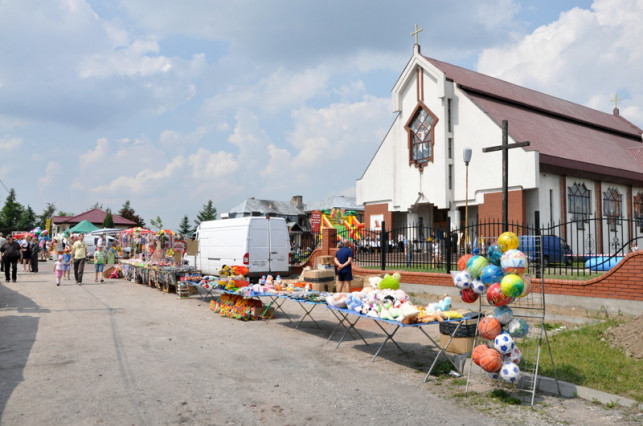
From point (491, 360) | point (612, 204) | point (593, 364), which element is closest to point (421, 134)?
point (612, 204)

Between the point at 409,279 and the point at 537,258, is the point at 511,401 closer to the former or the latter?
the point at 537,258

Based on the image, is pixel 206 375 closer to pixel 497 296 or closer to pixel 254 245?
pixel 497 296

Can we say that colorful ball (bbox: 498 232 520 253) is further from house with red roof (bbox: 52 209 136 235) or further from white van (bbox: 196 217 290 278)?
house with red roof (bbox: 52 209 136 235)

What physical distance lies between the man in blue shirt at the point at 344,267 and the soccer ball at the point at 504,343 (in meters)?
6.99

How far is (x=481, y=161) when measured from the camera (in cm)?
2514

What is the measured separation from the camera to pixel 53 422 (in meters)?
4.73

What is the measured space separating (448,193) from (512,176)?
4096 mm

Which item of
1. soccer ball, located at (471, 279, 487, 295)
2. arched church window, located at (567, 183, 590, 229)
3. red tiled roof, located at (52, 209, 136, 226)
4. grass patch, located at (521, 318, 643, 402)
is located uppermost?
red tiled roof, located at (52, 209, 136, 226)

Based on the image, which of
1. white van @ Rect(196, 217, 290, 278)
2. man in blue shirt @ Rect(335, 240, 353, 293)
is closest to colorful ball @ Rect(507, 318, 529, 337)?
man in blue shirt @ Rect(335, 240, 353, 293)

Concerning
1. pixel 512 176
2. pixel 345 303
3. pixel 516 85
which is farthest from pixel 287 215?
pixel 345 303

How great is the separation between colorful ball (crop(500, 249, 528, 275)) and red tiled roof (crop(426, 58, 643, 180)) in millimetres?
19333

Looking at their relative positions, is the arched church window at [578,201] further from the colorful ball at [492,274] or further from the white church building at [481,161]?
the colorful ball at [492,274]

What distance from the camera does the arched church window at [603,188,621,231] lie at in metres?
27.0

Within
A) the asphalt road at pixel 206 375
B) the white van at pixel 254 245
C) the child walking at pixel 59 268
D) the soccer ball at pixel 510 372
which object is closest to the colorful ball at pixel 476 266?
the soccer ball at pixel 510 372
